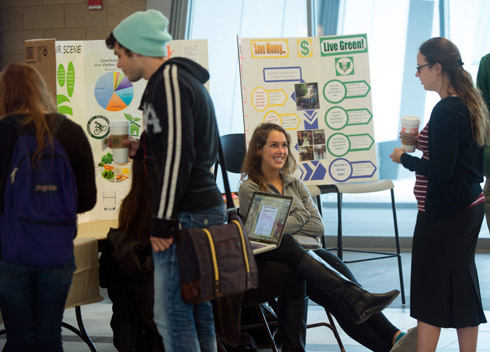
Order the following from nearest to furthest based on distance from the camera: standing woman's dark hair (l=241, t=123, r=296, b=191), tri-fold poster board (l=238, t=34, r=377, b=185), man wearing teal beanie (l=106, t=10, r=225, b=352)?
1. man wearing teal beanie (l=106, t=10, r=225, b=352)
2. standing woman's dark hair (l=241, t=123, r=296, b=191)
3. tri-fold poster board (l=238, t=34, r=377, b=185)

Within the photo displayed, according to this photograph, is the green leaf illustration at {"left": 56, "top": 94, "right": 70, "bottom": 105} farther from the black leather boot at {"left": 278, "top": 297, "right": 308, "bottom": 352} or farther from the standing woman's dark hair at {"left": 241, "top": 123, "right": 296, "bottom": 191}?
the black leather boot at {"left": 278, "top": 297, "right": 308, "bottom": 352}

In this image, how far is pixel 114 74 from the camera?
3.54 metres

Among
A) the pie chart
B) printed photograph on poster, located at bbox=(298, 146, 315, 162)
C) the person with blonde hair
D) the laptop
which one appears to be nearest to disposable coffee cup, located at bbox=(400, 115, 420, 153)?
the laptop

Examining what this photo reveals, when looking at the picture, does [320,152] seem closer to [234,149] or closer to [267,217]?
[234,149]

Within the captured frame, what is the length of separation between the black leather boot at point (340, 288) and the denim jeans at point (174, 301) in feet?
2.63

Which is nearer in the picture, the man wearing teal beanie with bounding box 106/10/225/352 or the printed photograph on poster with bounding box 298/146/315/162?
the man wearing teal beanie with bounding box 106/10/225/352

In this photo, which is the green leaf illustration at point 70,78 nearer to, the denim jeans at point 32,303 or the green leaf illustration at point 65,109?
the green leaf illustration at point 65,109

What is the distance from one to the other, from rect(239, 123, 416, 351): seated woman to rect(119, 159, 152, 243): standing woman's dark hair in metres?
0.53

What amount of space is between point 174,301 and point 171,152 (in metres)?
0.45

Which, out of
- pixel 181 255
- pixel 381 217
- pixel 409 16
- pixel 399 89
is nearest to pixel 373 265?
pixel 381 217

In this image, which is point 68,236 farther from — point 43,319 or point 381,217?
point 381,217

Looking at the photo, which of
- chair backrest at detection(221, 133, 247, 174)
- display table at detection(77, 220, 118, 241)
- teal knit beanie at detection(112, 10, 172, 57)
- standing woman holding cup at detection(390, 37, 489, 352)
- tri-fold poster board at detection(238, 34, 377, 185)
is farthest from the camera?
chair backrest at detection(221, 133, 247, 174)

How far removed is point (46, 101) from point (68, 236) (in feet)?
1.39

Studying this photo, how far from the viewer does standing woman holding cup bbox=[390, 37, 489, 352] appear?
2.29 meters
